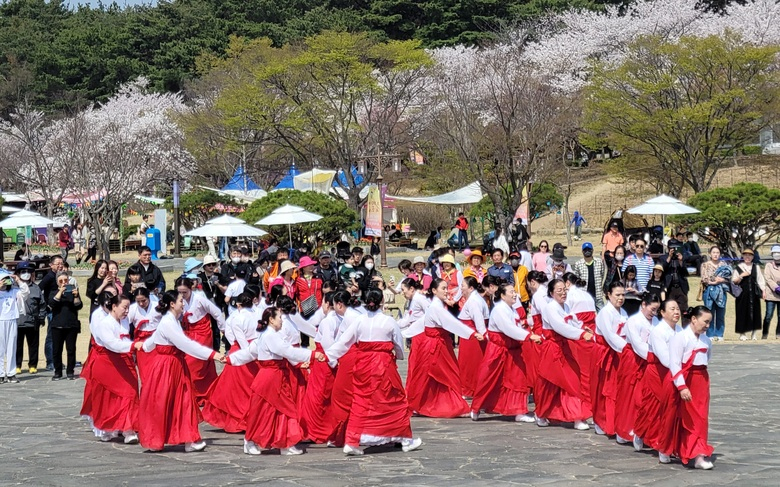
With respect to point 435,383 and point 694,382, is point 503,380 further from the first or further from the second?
point 694,382

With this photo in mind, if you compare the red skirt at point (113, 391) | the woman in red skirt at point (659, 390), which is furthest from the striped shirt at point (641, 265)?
the red skirt at point (113, 391)

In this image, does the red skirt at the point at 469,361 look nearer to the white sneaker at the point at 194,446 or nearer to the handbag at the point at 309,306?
Result: the handbag at the point at 309,306

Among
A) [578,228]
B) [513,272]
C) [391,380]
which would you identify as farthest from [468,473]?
[578,228]

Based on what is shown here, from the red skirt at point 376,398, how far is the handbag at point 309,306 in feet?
14.9

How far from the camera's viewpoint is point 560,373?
10.9 meters

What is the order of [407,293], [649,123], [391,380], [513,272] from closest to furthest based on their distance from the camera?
[391,380], [407,293], [513,272], [649,123]

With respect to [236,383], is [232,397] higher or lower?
lower

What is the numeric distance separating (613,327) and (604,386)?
0.57 metres

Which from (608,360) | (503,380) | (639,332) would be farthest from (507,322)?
(639,332)

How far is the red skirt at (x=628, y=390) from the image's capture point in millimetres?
9766

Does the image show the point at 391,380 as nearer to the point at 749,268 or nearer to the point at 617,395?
the point at 617,395

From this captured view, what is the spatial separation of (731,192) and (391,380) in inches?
686

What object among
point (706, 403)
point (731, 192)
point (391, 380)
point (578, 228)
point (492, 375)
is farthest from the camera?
point (578, 228)

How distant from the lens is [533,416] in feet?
37.4
